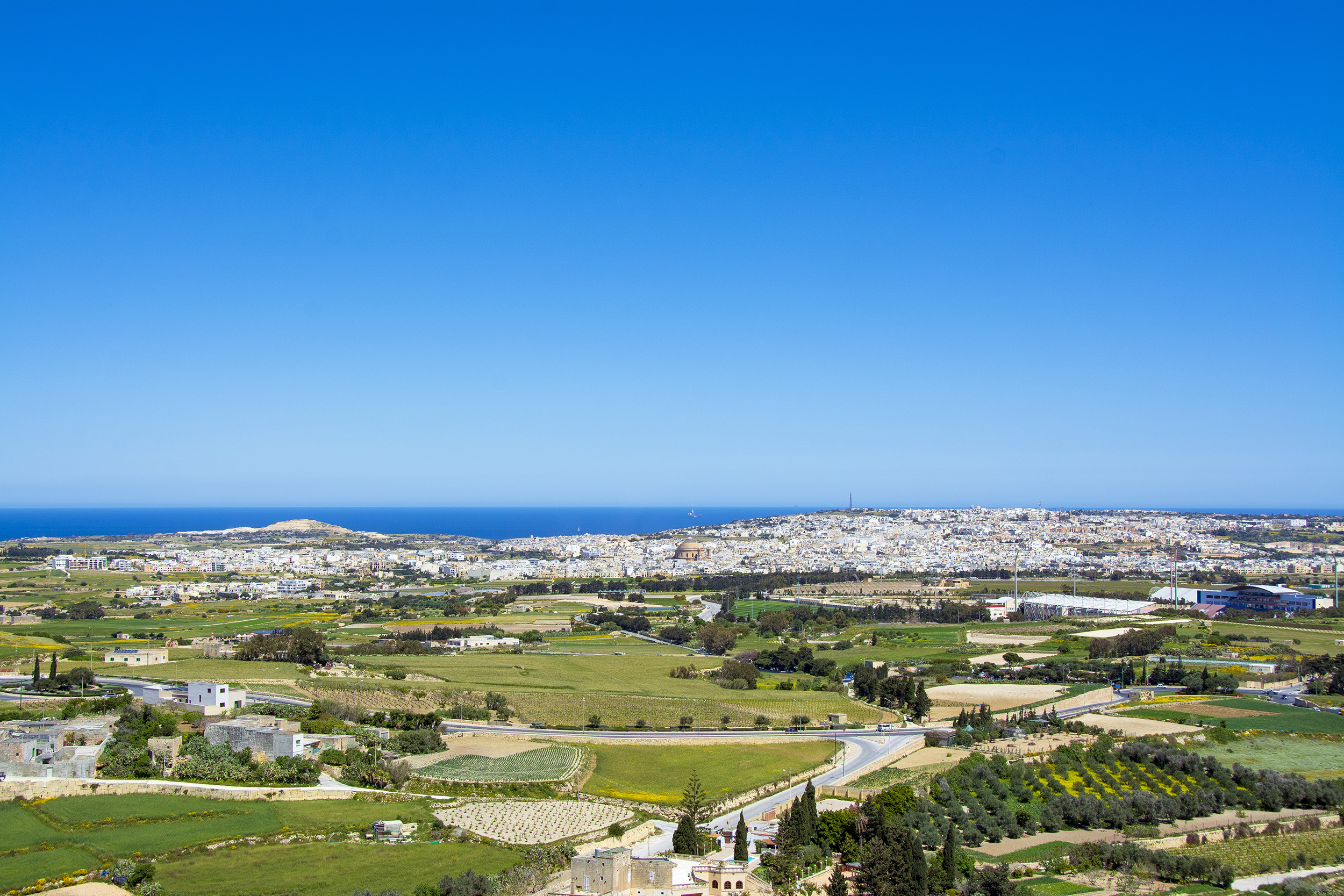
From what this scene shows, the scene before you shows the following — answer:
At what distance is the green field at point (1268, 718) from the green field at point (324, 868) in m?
30.6

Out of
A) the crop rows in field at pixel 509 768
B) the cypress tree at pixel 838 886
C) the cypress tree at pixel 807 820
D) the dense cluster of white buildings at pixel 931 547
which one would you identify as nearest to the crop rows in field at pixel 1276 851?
the cypress tree at pixel 807 820

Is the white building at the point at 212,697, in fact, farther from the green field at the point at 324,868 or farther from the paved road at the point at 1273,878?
the paved road at the point at 1273,878

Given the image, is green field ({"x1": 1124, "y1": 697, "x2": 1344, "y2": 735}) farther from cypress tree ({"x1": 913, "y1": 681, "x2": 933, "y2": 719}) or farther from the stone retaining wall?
the stone retaining wall

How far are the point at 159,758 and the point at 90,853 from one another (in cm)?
785

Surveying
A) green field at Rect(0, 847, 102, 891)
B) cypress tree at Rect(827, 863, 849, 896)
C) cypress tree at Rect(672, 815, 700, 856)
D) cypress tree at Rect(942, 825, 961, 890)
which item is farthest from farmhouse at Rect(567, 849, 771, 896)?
green field at Rect(0, 847, 102, 891)

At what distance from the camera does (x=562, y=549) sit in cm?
14138

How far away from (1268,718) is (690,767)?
2495 centimetres

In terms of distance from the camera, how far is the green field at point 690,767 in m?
31.9

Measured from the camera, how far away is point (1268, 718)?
1687 inches

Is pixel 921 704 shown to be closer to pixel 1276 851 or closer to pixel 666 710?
pixel 666 710

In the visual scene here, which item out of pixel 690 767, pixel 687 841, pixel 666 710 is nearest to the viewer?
pixel 687 841

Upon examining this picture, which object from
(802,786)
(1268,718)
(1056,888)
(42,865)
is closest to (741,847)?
(1056,888)

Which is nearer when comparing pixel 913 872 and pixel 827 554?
pixel 913 872

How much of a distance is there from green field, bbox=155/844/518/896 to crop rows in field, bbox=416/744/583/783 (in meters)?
6.34
